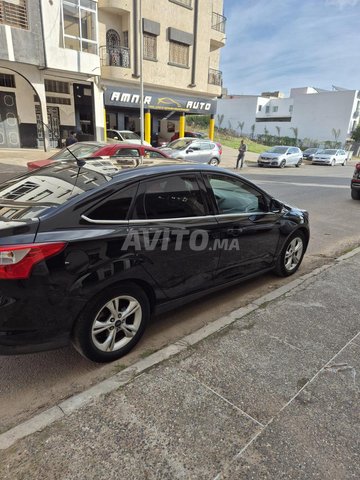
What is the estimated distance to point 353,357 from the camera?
2.96 m

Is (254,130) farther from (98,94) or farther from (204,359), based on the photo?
(204,359)

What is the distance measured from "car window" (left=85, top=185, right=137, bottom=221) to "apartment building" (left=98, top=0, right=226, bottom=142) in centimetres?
1896

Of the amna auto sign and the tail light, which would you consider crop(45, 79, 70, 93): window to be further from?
the tail light

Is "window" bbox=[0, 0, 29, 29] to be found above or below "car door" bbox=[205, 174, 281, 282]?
above

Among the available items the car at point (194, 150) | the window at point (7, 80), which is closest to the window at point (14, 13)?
the window at point (7, 80)

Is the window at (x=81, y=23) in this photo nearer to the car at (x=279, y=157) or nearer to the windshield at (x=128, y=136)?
the windshield at (x=128, y=136)

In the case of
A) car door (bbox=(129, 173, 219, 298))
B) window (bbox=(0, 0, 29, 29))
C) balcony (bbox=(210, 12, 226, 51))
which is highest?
balcony (bbox=(210, 12, 226, 51))

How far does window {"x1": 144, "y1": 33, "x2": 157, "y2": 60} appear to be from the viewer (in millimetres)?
21312

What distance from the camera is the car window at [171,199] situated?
291 centimetres

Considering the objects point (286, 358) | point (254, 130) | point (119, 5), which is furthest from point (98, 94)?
point (254, 130)

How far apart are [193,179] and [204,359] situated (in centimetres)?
164

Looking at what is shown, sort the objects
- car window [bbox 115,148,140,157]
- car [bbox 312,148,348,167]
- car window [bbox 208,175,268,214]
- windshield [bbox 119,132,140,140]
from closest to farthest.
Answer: car window [bbox 208,175,268,214], car window [bbox 115,148,140,157], windshield [bbox 119,132,140,140], car [bbox 312,148,348,167]

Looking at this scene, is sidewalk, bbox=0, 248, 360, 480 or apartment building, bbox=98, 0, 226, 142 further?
apartment building, bbox=98, 0, 226, 142

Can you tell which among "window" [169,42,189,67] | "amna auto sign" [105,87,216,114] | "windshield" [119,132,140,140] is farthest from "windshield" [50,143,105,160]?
"window" [169,42,189,67]
